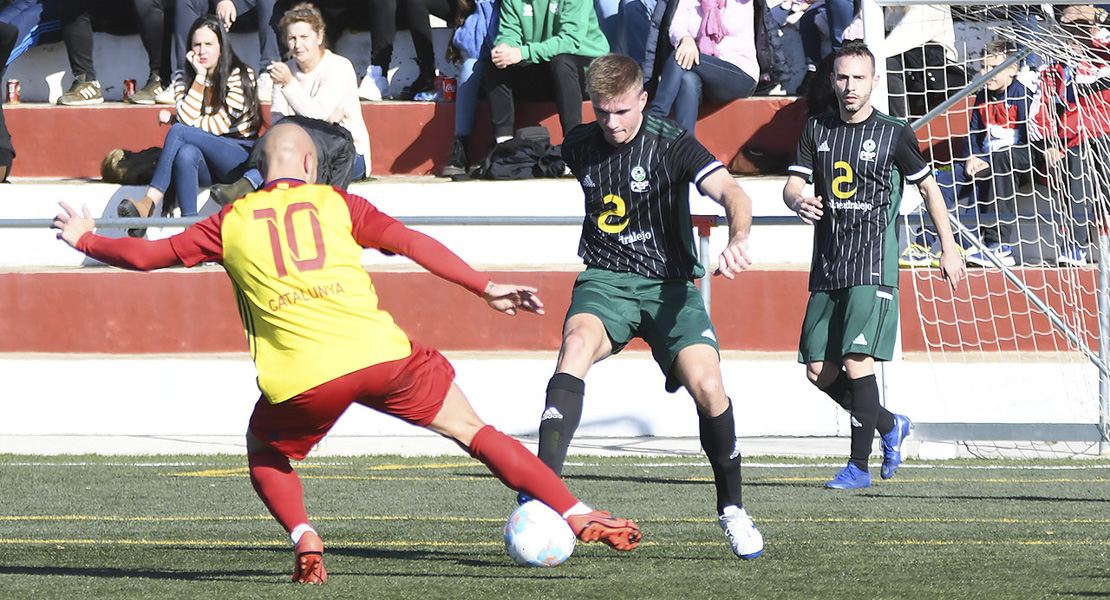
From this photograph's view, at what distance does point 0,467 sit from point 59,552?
3040 millimetres

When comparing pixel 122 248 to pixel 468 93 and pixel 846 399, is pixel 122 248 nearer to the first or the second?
pixel 846 399

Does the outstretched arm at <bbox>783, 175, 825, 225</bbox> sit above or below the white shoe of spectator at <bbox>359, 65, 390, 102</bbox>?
above

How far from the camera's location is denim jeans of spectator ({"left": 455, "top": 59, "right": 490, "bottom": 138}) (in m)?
11.6

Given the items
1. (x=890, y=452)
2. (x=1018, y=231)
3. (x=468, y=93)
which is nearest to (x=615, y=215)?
(x=890, y=452)

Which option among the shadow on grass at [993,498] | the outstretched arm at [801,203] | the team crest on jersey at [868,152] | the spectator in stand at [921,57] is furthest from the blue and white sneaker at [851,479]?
the spectator in stand at [921,57]

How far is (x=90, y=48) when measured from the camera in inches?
504

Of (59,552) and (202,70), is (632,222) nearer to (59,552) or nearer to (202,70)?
(59,552)

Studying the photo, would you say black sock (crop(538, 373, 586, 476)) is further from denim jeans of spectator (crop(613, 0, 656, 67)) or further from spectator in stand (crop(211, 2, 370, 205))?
denim jeans of spectator (crop(613, 0, 656, 67))

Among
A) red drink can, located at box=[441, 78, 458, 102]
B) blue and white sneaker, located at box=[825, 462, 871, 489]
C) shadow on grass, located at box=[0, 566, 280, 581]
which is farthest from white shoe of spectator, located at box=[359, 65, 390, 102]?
shadow on grass, located at box=[0, 566, 280, 581]

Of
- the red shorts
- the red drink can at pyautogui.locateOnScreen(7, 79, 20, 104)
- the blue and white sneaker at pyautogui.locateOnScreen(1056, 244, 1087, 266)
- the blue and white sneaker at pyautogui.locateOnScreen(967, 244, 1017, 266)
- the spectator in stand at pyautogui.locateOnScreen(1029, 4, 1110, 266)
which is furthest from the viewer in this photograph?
the red drink can at pyautogui.locateOnScreen(7, 79, 20, 104)

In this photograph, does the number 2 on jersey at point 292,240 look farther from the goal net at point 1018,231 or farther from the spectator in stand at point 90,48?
the spectator in stand at point 90,48

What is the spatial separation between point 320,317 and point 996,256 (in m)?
6.59

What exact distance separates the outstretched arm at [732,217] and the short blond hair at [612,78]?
1.43 feet

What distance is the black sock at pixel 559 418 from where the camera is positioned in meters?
4.94
